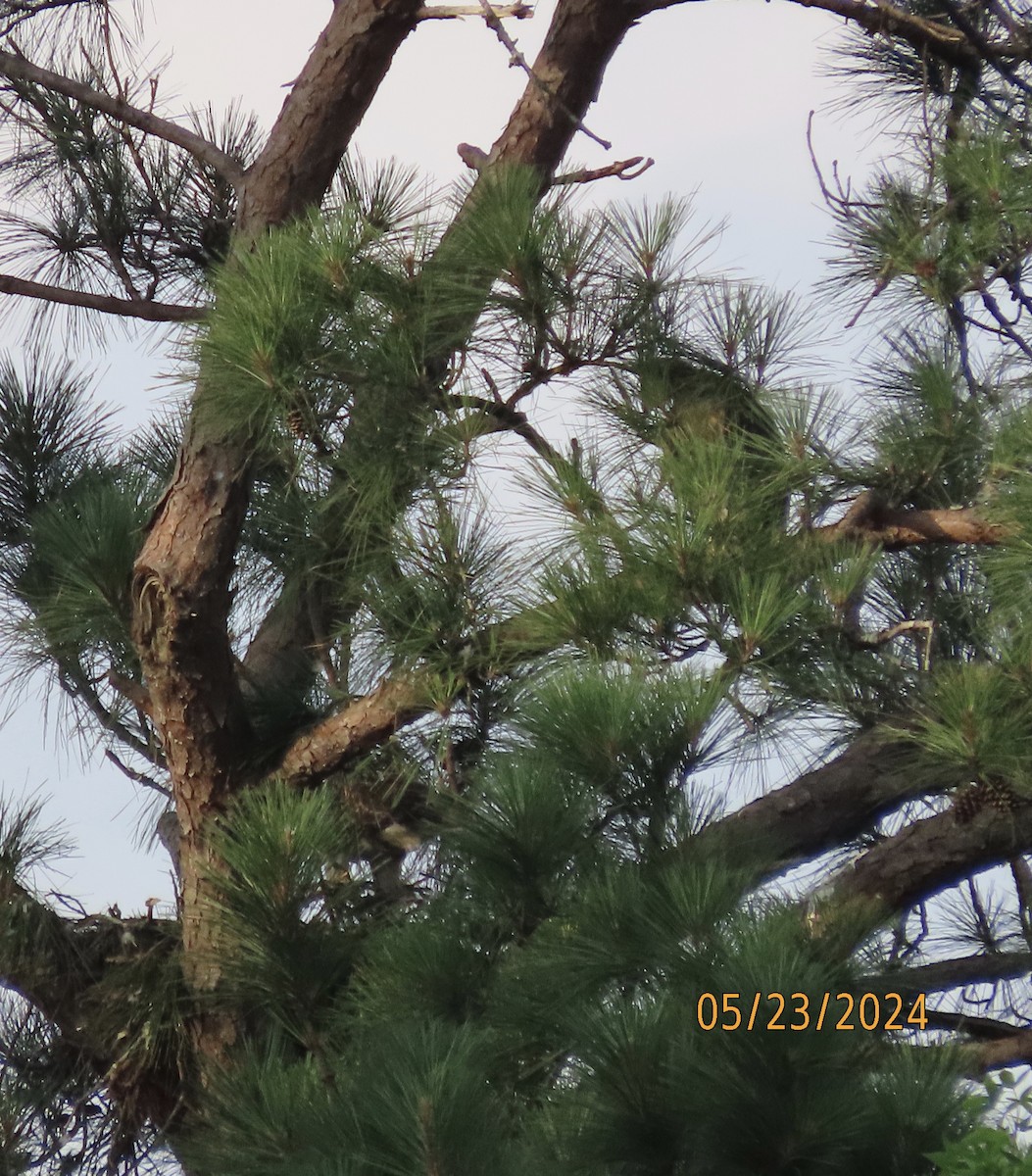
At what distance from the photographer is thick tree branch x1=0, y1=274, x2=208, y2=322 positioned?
1.79 m

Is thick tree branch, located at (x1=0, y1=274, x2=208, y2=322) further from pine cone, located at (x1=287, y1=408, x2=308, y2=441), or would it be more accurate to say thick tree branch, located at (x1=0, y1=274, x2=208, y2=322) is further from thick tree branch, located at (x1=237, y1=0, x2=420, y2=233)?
pine cone, located at (x1=287, y1=408, x2=308, y2=441)

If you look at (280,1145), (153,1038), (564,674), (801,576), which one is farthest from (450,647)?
(153,1038)

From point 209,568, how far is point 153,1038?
18.5 inches

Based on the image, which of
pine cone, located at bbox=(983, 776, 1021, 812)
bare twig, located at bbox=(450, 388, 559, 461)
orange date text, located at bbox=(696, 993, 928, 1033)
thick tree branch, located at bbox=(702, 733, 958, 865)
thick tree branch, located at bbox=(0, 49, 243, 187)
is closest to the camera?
orange date text, located at bbox=(696, 993, 928, 1033)

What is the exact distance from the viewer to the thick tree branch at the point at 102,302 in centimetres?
179

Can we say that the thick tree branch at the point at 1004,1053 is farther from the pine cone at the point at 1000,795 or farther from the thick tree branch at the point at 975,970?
the pine cone at the point at 1000,795

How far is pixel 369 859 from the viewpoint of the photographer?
1672 mm

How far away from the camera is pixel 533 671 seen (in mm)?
1341

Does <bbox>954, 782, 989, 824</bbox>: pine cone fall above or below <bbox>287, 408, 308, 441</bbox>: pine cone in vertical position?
below

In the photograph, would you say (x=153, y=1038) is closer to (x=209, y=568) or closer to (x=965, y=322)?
(x=209, y=568)

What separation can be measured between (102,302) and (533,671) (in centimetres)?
82

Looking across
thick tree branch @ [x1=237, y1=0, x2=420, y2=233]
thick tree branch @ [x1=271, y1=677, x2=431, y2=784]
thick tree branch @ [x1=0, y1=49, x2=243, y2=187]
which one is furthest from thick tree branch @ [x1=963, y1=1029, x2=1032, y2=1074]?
thick tree branch @ [x1=0, y1=49, x2=243, y2=187]

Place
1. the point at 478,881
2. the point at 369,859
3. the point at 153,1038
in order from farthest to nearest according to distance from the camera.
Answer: the point at 369,859 → the point at 153,1038 → the point at 478,881

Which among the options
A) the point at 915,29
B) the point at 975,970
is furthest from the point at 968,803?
the point at 915,29
